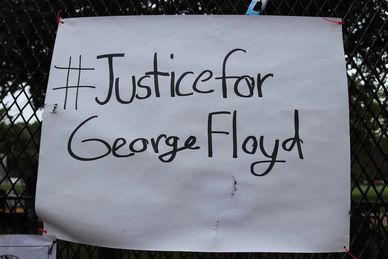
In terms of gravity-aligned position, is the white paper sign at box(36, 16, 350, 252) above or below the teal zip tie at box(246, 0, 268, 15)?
below

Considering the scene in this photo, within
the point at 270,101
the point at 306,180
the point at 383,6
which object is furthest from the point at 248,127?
the point at 383,6

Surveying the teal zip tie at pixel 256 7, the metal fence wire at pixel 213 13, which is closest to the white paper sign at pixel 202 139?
the teal zip tie at pixel 256 7

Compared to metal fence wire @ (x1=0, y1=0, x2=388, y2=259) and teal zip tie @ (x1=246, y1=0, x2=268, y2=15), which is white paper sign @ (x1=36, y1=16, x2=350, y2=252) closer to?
teal zip tie @ (x1=246, y1=0, x2=268, y2=15)

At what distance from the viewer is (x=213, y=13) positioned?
9.11 ft

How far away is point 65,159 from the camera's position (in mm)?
2346

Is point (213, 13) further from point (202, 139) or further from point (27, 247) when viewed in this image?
point (27, 247)

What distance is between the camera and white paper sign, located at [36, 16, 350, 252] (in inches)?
89.5

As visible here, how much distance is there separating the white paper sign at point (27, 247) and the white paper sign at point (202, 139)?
180mm

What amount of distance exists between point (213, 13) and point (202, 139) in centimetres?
83

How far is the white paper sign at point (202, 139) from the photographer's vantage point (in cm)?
227

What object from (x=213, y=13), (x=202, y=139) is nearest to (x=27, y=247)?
(x=202, y=139)

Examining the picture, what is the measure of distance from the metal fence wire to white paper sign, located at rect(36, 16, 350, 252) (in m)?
0.32

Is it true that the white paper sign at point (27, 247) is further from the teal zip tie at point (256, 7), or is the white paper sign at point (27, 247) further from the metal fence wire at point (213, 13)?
the teal zip tie at point (256, 7)

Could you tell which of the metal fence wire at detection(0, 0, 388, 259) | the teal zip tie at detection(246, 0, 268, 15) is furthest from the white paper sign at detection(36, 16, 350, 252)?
the metal fence wire at detection(0, 0, 388, 259)
